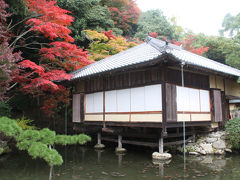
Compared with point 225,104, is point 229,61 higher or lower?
higher

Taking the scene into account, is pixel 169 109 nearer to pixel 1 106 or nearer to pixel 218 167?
pixel 218 167

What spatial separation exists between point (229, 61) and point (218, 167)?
14.9m

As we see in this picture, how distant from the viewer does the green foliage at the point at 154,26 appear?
28.6 m

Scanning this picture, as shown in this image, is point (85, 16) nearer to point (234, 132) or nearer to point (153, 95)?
point (153, 95)

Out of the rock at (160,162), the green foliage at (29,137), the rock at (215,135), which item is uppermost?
the green foliage at (29,137)

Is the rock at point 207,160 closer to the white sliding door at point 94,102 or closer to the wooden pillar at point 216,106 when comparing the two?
the wooden pillar at point 216,106

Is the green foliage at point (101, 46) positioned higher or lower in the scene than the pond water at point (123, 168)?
higher

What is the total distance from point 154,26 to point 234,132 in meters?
22.0

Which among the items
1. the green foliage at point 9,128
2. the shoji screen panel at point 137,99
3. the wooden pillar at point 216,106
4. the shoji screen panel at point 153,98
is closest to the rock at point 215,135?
the wooden pillar at point 216,106

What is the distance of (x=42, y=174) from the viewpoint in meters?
7.73

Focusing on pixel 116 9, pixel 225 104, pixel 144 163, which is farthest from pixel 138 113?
pixel 116 9

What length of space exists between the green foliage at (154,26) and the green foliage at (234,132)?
19.0 metres

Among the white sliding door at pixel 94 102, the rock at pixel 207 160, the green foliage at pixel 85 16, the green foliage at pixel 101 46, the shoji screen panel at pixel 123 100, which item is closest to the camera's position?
the rock at pixel 207 160

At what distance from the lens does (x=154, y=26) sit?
29.9 metres
